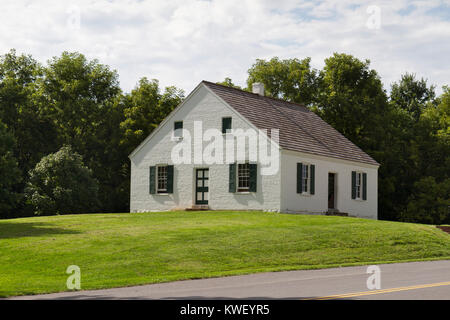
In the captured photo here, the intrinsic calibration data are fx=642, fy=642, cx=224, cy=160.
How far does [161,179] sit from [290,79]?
1986cm

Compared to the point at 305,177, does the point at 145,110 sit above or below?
above

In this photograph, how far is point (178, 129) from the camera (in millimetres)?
37219

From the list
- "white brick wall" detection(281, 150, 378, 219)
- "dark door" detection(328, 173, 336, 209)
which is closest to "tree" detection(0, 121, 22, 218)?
"white brick wall" detection(281, 150, 378, 219)

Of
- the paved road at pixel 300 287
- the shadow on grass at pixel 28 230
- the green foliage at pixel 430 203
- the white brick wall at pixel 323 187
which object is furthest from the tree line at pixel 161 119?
the paved road at pixel 300 287

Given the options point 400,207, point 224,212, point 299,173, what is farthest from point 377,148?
point 224,212

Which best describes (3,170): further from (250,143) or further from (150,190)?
(250,143)

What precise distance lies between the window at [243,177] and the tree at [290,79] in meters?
19.9

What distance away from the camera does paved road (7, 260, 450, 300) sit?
39.1ft

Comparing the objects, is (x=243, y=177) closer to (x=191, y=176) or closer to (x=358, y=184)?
(x=191, y=176)

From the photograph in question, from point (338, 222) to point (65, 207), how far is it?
2330 cm

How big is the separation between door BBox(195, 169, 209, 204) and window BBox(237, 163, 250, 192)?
2195mm

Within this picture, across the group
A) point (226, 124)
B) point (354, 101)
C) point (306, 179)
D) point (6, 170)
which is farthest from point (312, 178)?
point (6, 170)

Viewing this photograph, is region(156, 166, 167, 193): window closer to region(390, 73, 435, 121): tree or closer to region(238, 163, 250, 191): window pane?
region(238, 163, 250, 191): window pane

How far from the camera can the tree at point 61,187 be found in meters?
44.2
